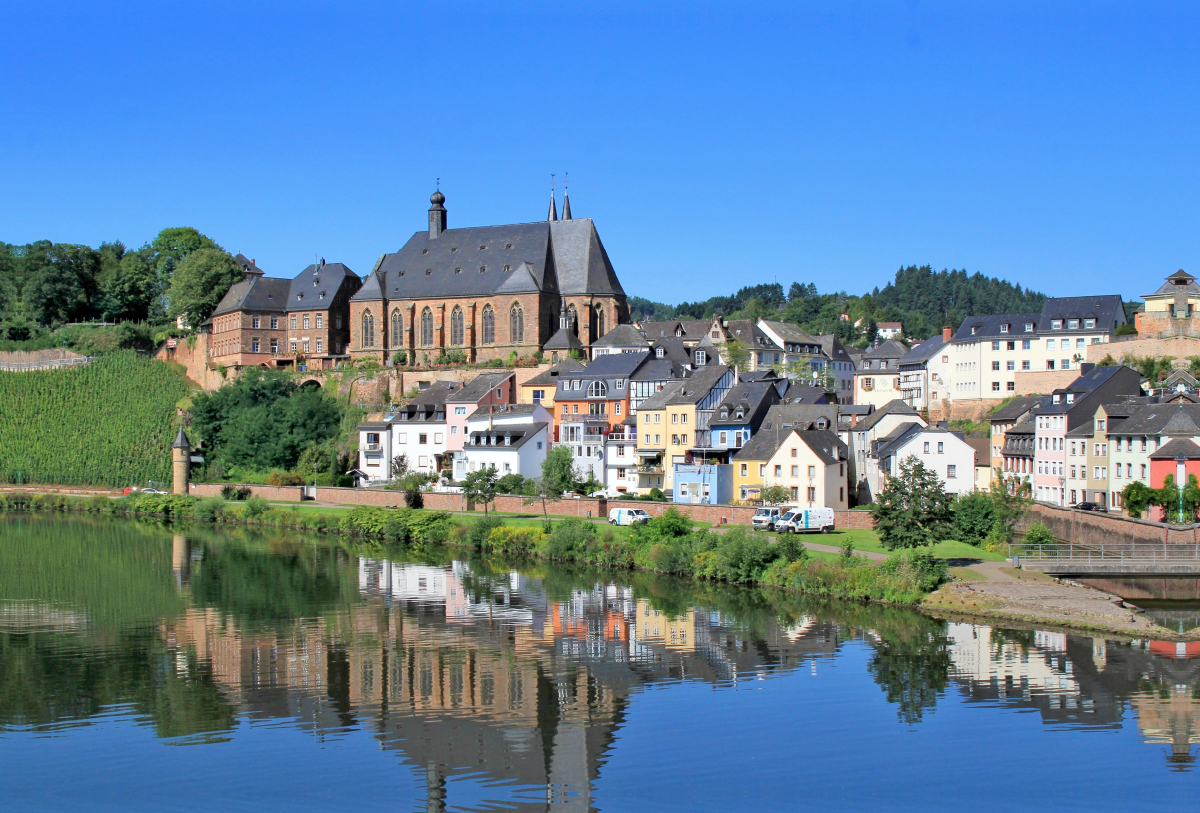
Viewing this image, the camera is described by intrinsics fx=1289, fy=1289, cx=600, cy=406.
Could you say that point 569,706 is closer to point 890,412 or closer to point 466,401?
point 890,412

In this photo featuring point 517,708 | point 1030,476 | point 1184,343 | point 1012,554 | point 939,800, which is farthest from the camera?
point 1184,343

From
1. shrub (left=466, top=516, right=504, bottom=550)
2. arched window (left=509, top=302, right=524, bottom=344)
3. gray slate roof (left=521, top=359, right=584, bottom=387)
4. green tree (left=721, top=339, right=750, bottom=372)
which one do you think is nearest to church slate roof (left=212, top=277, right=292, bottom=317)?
arched window (left=509, top=302, right=524, bottom=344)

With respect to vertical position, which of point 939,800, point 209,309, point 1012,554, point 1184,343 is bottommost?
point 939,800

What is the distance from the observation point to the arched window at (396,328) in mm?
90312

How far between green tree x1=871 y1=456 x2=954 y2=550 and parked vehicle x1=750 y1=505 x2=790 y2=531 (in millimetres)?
7420

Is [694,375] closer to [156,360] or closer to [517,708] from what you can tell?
[517,708]

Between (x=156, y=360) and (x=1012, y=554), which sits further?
(x=156, y=360)

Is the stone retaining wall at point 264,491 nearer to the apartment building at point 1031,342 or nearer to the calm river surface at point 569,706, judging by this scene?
the calm river surface at point 569,706

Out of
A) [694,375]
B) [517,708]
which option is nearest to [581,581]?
[517,708]

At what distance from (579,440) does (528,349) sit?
19867 mm

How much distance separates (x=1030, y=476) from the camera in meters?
59.2

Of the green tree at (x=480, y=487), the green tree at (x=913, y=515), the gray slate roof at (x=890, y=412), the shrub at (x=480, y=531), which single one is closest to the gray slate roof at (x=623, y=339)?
Answer: the gray slate roof at (x=890, y=412)

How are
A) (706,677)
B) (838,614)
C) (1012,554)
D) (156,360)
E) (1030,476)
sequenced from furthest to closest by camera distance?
(156,360) < (1030,476) < (1012,554) < (838,614) < (706,677)

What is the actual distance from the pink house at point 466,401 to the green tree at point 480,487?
8619mm
